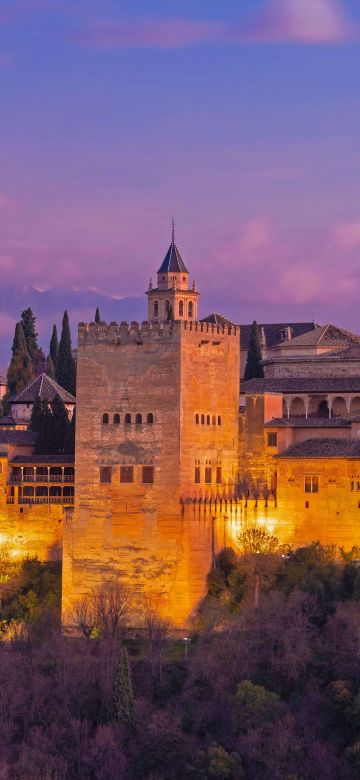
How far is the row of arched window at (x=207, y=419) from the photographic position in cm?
6106

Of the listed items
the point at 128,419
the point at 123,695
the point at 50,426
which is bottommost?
the point at 123,695

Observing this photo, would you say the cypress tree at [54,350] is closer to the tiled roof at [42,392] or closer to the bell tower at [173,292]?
the bell tower at [173,292]

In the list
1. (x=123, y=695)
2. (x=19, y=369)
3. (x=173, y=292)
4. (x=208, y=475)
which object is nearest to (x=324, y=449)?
(x=208, y=475)

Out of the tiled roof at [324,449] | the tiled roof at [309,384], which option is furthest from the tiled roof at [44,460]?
the tiled roof at [324,449]

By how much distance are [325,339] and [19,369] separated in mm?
14465

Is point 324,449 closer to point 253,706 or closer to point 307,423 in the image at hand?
point 307,423

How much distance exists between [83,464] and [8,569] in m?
5.39

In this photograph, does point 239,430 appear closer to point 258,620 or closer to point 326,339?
point 258,620

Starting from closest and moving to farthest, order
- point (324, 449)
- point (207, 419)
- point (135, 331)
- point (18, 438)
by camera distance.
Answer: point (135, 331)
point (207, 419)
point (324, 449)
point (18, 438)

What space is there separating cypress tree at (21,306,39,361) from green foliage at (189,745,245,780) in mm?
43553

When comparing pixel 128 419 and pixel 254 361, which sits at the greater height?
pixel 254 361

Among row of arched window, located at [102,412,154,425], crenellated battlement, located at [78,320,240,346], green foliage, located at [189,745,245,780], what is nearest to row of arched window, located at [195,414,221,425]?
row of arched window, located at [102,412,154,425]

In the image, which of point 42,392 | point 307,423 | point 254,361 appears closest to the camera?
point 307,423

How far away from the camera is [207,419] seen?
61562 millimetres
